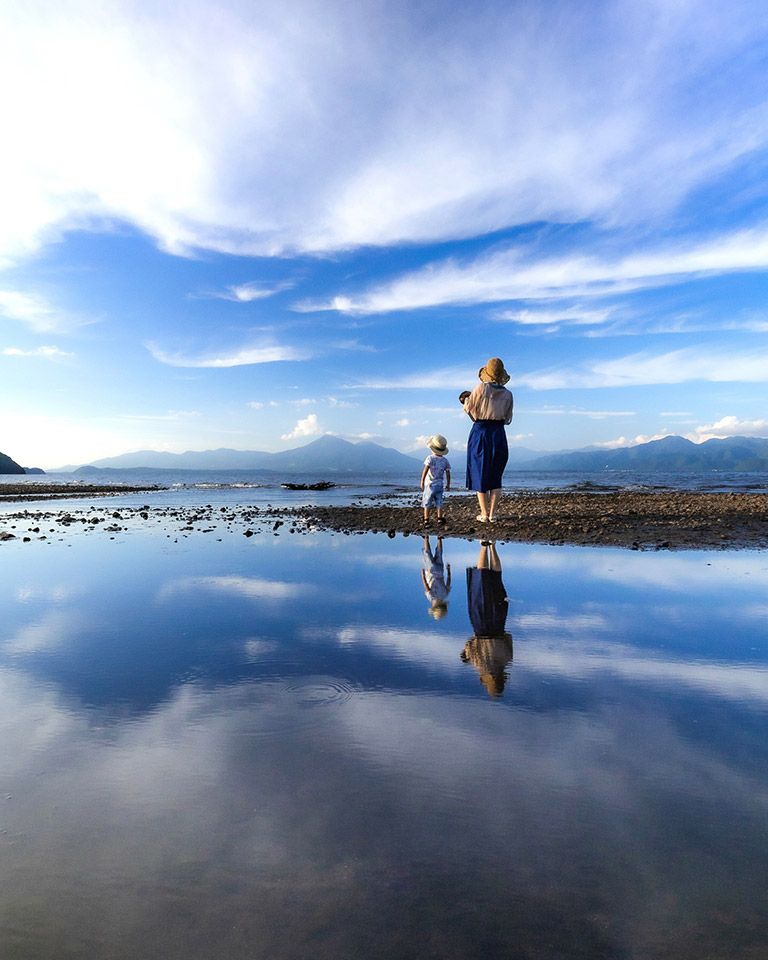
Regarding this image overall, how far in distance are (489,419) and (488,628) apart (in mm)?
8631

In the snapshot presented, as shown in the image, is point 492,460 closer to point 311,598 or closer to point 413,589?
point 413,589

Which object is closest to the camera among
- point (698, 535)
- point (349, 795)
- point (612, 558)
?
point (349, 795)

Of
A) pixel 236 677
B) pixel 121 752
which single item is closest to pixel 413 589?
pixel 236 677

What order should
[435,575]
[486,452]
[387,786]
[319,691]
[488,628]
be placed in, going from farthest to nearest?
1. [486,452]
2. [435,575]
3. [488,628]
4. [319,691]
5. [387,786]

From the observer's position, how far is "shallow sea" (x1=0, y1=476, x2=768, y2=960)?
1.69m

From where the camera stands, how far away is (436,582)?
733cm

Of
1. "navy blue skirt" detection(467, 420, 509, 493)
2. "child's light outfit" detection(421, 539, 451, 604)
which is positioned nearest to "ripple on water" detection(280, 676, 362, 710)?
"child's light outfit" detection(421, 539, 451, 604)

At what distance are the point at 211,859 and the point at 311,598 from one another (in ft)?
14.7

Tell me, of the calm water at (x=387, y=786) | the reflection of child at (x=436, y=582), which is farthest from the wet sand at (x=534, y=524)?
the calm water at (x=387, y=786)

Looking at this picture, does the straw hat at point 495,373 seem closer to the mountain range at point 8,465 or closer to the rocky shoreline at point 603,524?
the rocky shoreline at point 603,524

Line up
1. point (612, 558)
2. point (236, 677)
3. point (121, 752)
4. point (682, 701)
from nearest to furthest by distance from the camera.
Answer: point (121, 752), point (682, 701), point (236, 677), point (612, 558)

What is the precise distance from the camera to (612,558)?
8977mm

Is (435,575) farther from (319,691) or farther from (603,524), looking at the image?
(603,524)

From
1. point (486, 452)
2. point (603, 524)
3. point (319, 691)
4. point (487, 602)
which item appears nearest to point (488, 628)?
point (487, 602)
